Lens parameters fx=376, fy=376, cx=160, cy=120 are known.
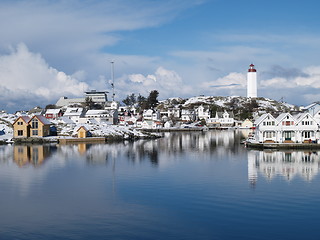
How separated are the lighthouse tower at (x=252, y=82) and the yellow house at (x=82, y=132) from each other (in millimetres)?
94521

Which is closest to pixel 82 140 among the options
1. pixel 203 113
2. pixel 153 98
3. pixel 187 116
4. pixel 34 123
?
pixel 34 123

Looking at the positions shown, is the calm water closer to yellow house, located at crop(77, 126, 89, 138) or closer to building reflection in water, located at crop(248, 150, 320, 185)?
building reflection in water, located at crop(248, 150, 320, 185)

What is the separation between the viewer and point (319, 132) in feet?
147

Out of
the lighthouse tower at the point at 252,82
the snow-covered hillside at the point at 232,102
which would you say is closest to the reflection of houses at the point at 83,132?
the snow-covered hillside at the point at 232,102

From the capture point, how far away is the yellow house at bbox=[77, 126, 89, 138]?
5953cm

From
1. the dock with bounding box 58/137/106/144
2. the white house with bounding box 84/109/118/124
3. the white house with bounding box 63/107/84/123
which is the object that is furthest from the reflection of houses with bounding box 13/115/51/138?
the white house with bounding box 84/109/118/124

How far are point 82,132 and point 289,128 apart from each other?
3155 cm

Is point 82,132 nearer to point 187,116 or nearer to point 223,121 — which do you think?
point 223,121

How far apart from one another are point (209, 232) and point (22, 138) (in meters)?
49.5

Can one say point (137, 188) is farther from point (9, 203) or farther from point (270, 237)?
point (270, 237)

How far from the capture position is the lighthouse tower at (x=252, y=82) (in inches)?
5541

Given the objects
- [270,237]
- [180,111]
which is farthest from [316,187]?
[180,111]

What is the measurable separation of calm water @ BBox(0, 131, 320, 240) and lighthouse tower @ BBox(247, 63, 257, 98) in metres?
112

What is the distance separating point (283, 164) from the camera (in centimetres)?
3094
